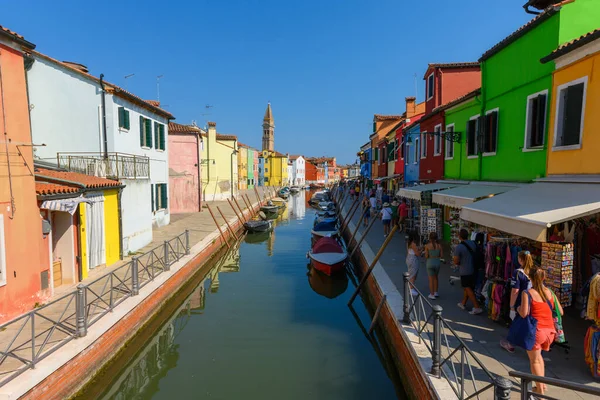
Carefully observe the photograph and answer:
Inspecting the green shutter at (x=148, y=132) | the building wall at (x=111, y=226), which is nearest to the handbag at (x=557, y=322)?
the building wall at (x=111, y=226)

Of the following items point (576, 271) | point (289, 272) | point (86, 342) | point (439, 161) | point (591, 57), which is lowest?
point (289, 272)

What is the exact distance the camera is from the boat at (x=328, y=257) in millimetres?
14664

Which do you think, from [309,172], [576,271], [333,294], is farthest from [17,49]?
[309,172]

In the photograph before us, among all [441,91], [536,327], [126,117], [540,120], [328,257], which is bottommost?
[328,257]

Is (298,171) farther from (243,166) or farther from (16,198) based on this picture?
(16,198)

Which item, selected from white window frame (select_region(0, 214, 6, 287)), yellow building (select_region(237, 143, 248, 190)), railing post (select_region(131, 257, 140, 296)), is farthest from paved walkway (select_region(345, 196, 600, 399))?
yellow building (select_region(237, 143, 248, 190))

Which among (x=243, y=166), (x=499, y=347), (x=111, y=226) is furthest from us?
(x=243, y=166)

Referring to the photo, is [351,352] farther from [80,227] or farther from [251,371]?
[80,227]

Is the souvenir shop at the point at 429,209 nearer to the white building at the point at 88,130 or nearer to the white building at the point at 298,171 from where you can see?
the white building at the point at 88,130

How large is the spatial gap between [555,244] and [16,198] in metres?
10.7

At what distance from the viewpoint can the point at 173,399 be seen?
719 cm

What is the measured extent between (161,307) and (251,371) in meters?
4.50

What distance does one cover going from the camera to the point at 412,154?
20.6 m

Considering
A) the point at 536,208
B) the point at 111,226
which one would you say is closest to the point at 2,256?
the point at 111,226
